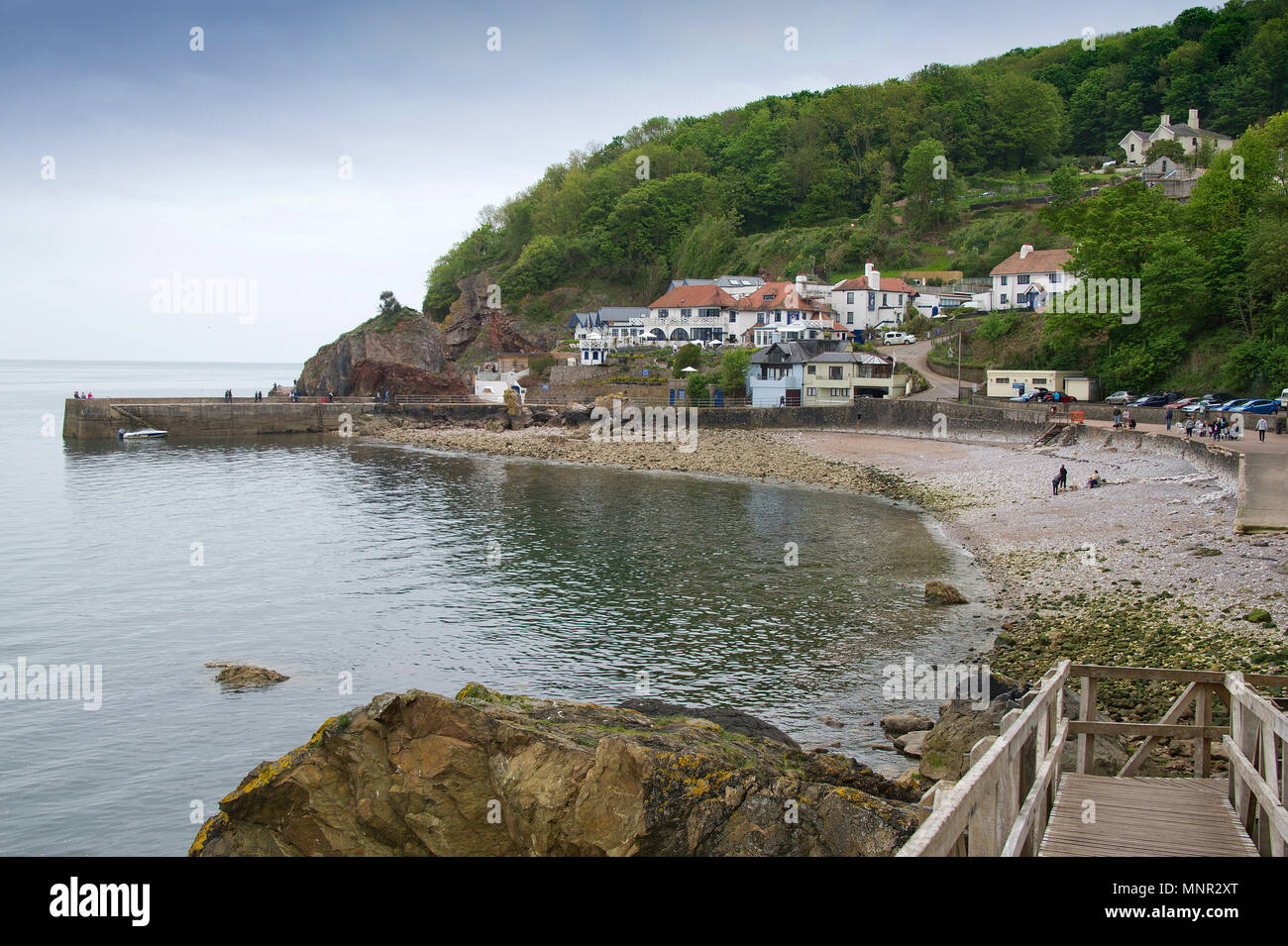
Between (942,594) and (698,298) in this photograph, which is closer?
(942,594)

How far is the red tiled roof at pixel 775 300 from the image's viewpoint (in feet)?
294

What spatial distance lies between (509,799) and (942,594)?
19.2 metres

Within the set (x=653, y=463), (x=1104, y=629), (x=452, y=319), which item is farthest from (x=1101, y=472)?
(x=452, y=319)

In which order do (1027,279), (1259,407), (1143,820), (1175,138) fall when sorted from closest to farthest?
(1143,820), (1259,407), (1027,279), (1175,138)

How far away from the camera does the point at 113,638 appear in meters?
24.4

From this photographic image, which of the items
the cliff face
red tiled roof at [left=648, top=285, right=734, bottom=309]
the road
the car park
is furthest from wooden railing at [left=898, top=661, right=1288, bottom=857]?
red tiled roof at [left=648, top=285, right=734, bottom=309]

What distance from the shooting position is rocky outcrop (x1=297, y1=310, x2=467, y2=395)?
93.2 meters

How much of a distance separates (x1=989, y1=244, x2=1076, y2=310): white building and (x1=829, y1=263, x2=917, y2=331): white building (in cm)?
890

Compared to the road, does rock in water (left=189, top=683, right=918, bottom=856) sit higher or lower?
lower

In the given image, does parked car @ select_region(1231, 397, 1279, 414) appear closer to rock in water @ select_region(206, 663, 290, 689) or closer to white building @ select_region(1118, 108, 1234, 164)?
rock in water @ select_region(206, 663, 290, 689)

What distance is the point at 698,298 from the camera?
99.6 metres

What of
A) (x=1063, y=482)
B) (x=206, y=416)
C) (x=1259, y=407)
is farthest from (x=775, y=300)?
(x=1063, y=482)

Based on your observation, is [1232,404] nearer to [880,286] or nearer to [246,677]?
[880,286]

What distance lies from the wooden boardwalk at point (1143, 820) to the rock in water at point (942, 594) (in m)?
17.5
